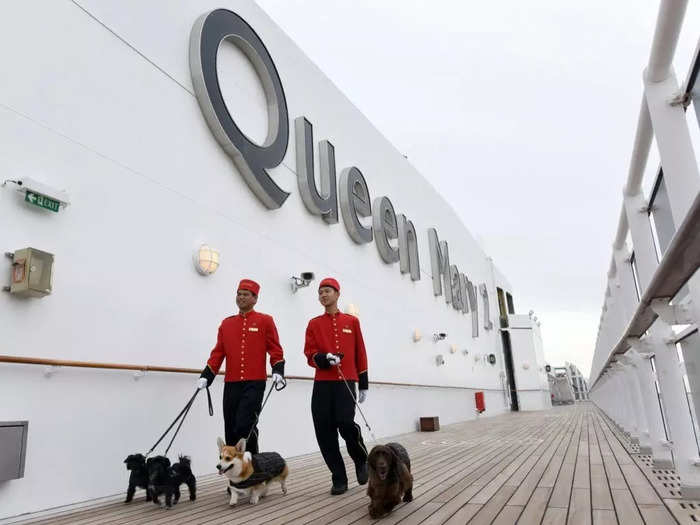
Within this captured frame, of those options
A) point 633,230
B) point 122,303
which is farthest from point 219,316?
point 633,230

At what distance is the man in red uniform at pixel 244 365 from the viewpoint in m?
2.91

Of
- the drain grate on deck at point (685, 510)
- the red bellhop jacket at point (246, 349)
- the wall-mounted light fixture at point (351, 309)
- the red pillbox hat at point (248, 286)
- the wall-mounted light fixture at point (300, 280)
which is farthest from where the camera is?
the wall-mounted light fixture at point (351, 309)

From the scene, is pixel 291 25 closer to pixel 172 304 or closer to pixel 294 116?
pixel 294 116

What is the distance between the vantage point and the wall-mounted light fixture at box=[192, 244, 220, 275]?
3902mm

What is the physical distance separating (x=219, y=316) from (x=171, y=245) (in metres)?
0.72

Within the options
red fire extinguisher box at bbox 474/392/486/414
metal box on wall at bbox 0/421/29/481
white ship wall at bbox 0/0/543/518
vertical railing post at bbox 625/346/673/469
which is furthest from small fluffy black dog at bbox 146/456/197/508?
red fire extinguisher box at bbox 474/392/486/414

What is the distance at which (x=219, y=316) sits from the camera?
4090mm

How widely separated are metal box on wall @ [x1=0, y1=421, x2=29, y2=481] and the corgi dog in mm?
883

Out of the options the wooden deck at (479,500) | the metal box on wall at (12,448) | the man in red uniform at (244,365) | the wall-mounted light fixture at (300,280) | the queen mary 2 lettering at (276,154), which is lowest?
the wooden deck at (479,500)

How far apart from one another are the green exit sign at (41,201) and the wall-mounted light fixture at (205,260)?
46.8 inches

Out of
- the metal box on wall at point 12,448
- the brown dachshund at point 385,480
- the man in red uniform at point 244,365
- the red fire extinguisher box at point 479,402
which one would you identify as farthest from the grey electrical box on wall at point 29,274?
the red fire extinguisher box at point 479,402

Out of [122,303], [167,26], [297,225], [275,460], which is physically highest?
[167,26]

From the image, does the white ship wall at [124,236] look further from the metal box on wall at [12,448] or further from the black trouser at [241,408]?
the black trouser at [241,408]

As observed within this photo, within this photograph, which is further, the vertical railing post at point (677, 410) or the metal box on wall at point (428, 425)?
the metal box on wall at point (428, 425)
